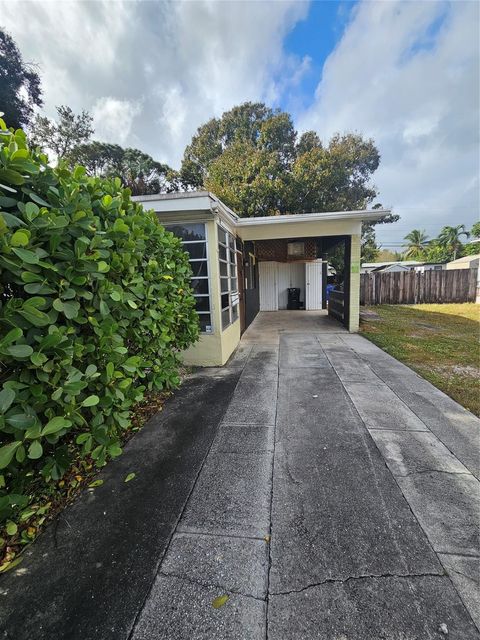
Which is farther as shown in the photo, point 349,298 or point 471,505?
point 349,298

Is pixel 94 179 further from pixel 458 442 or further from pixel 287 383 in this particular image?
pixel 458 442

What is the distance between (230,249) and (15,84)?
16846 millimetres

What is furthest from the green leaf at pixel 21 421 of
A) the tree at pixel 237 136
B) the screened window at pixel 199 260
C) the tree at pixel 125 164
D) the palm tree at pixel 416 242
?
the palm tree at pixel 416 242

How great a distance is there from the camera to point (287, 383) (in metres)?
4.03

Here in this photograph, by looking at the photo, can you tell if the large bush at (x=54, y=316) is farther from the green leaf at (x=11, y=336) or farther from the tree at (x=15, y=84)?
the tree at (x=15, y=84)

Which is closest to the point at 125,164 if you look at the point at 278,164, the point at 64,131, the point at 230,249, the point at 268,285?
the point at 64,131

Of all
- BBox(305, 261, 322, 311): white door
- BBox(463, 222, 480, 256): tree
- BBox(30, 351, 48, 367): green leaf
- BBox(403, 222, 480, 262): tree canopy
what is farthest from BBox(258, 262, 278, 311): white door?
BBox(403, 222, 480, 262): tree canopy

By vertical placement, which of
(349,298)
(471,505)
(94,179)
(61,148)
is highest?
(61,148)

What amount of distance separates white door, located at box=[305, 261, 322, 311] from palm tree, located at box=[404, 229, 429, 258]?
1656 inches

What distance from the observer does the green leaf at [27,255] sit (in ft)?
4.23

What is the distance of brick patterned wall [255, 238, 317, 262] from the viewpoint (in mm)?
10753

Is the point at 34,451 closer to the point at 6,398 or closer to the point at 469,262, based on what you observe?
the point at 6,398

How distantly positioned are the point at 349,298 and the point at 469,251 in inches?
1527

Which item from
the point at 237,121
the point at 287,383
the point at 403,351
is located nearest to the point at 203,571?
the point at 287,383
